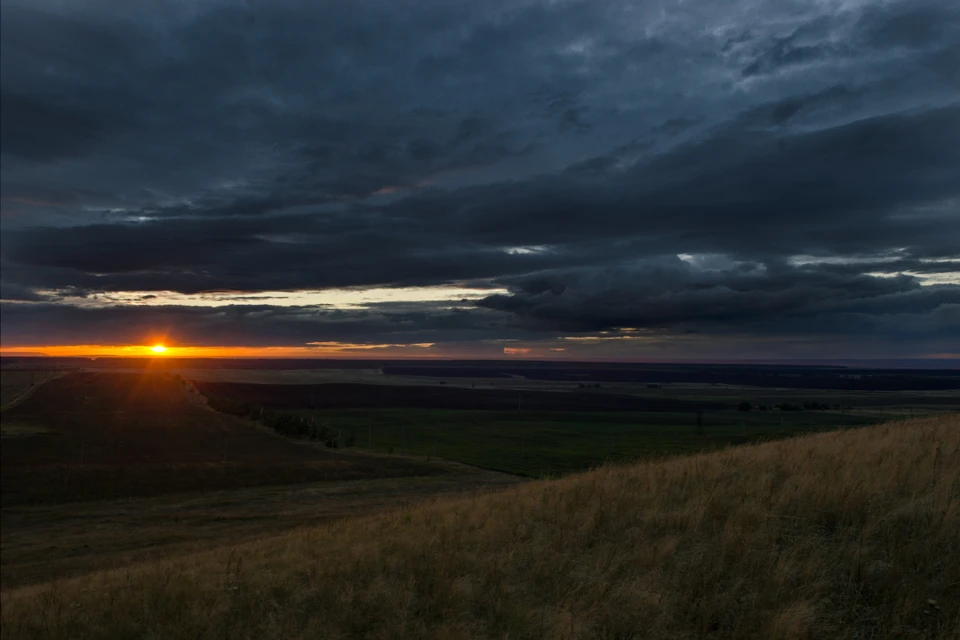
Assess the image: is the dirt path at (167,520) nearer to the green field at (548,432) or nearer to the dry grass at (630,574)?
the dry grass at (630,574)

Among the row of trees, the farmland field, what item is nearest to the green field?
the row of trees

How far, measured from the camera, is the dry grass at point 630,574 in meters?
7.23

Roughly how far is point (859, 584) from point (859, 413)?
113119mm

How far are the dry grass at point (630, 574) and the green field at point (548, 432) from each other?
2173 inches

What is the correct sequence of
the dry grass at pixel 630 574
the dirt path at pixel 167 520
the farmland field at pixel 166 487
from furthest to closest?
the farmland field at pixel 166 487, the dirt path at pixel 167 520, the dry grass at pixel 630 574

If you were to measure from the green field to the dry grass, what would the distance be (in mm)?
55194

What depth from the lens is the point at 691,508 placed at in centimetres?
1012

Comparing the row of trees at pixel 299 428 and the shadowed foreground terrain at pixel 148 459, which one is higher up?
the shadowed foreground terrain at pixel 148 459

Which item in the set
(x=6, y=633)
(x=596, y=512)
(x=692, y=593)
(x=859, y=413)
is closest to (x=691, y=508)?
(x=596, y=512)

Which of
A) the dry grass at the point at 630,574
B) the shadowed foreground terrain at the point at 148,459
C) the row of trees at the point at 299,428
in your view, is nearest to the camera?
the dry grass at the point at 630,574

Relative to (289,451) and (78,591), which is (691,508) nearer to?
(78,591)

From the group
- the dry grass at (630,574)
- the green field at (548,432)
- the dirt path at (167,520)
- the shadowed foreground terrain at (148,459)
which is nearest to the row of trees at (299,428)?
the green field at (548,432)

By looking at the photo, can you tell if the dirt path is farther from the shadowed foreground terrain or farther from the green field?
the green field

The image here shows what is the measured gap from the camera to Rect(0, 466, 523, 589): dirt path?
30656 mm
